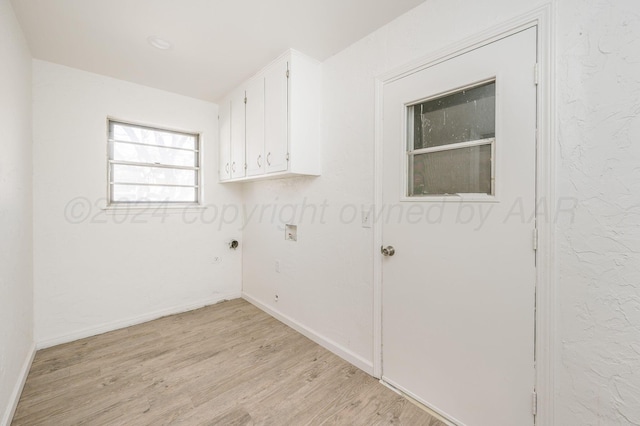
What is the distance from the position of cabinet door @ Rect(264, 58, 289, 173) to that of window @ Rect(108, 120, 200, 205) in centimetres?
137

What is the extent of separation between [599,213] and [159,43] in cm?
292

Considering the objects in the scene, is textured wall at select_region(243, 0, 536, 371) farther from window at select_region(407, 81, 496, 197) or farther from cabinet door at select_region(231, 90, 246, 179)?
cabinet door at select_region(231, 90, 246, 179)

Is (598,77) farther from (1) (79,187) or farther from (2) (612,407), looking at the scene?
(1) (79,187)

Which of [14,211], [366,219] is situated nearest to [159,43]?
[14,211]

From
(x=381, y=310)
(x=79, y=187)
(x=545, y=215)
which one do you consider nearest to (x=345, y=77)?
(x=545, y=215)

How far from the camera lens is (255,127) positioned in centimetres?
258

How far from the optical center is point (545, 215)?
121 cm

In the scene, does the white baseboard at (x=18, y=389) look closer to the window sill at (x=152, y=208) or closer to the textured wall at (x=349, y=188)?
the window sill at (x=152, y=208)

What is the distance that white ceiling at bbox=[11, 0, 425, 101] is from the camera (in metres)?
1.67

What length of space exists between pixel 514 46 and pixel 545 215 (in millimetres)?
837

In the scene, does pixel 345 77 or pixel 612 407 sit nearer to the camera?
pixel 612 407

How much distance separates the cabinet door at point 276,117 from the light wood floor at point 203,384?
1594 mm

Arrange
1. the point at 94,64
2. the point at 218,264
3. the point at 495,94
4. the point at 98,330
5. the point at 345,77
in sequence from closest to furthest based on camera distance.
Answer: the point at 495,94
the point at 345,77
the point at 94,64
the point at 98,330
the point at 218,264

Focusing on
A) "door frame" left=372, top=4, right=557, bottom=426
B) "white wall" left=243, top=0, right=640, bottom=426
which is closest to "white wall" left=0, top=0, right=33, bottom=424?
"white wall" left=243, top=0, right=640, bottom=426
